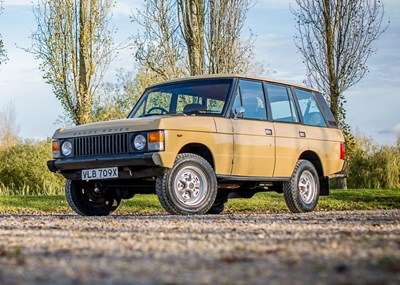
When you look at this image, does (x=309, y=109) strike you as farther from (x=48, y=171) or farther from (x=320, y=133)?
(x=48, y=171)

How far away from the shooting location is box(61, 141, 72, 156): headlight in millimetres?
11078

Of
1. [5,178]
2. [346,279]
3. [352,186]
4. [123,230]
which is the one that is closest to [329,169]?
[123,230]

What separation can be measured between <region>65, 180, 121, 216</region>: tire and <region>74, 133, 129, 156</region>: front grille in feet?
3.07

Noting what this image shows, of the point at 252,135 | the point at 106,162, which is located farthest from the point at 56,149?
the point at 252,135

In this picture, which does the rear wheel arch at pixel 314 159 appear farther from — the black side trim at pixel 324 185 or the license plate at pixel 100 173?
the license plate at pixel 100 173

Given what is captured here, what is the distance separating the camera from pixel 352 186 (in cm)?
2953

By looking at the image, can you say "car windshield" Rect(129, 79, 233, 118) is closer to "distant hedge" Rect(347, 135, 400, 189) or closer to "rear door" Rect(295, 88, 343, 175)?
"rear door" Rect(295, 88, 343, 175)

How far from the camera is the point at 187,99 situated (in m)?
11.5

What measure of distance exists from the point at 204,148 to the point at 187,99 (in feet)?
3.26

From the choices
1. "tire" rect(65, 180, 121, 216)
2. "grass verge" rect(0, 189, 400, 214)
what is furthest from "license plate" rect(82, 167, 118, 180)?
"grass verge" rect(0, 189, 400, 214)

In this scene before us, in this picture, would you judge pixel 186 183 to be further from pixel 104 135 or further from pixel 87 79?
pixel 87 79

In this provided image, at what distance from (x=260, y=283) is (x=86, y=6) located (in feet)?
67.8

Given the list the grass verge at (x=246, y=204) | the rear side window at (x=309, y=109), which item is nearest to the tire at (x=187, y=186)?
the rear side window at (x=309, y=109)

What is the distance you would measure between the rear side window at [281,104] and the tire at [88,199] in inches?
113
